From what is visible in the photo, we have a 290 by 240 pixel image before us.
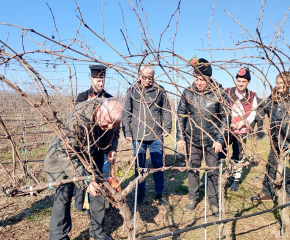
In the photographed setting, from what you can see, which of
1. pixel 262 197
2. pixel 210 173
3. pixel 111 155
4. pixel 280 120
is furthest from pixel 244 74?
pixel 111 155

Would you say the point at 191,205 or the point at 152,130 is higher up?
the point at 152,130

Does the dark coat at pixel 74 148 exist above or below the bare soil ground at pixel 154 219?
above

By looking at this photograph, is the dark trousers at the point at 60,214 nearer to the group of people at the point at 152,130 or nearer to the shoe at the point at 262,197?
the group of people at the point at 152,130

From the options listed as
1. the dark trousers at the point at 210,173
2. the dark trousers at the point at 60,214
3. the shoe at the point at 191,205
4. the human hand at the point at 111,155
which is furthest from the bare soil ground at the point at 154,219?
the human hand at the point at 111,155

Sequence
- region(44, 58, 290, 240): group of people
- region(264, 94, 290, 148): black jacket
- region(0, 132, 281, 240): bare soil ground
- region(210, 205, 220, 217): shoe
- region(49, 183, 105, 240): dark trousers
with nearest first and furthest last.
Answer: region(44, 58, 290, 240): group of people < region(49, 183, 105, 240): dark trousers < region(264, 94, 290, 148): black jacket < region(0, 132, 281, 240): bare soil ground < region(210, 205, 220, 217): shoe

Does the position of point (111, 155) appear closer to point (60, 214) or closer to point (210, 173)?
point (60, 214)

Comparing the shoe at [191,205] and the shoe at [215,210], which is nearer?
the shoe at [215,210]

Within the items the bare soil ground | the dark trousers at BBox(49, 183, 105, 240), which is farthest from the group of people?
the bare soil ground

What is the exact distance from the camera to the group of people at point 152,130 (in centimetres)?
166

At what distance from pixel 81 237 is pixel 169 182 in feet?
6.15

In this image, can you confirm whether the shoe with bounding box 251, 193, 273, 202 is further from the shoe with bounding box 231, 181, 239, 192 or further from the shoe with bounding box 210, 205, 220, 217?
the shoe with bounding box 210, 205, 220, 217

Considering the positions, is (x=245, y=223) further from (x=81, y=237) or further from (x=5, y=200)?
(x=5, y=200)

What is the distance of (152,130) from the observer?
158 cm

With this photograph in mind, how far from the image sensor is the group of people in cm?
166
